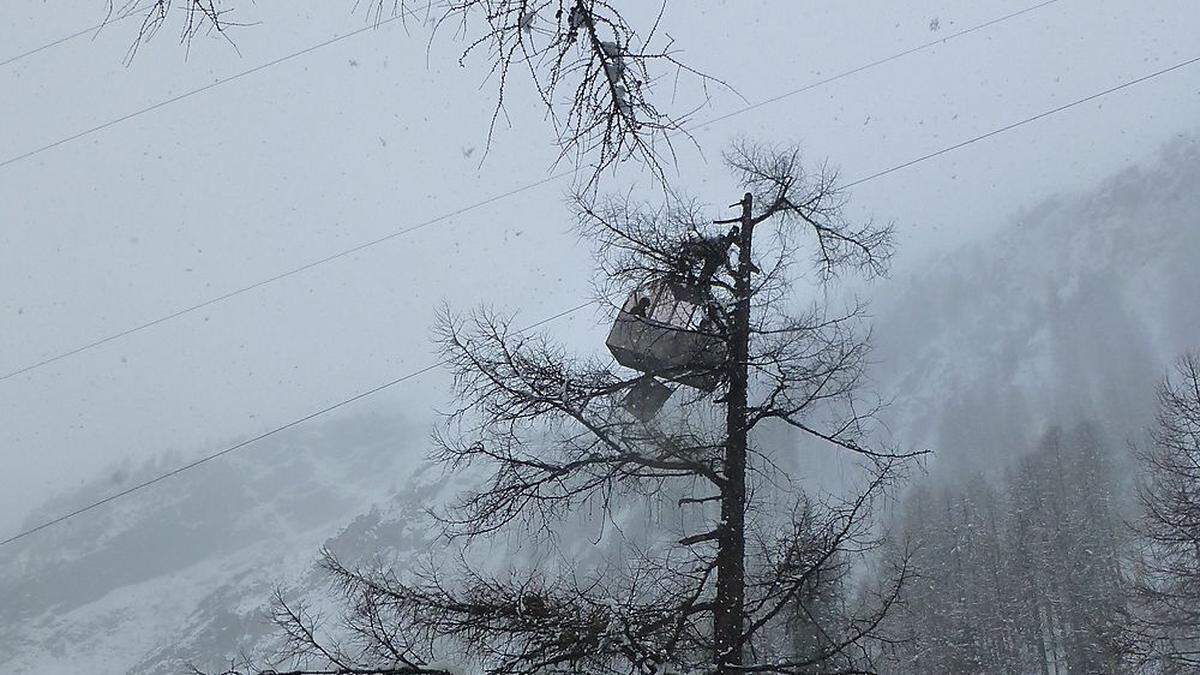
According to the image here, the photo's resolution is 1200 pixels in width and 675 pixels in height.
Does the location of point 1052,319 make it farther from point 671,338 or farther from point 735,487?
point 735,487

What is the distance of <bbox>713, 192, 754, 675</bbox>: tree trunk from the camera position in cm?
568

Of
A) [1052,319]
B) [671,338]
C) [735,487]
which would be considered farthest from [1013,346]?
[735,487]

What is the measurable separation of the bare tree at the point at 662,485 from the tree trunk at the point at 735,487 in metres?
0.01

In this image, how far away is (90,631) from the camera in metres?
189

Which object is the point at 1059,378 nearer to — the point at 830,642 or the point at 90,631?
the point at 830,642

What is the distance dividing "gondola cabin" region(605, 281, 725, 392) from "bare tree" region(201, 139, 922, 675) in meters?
0.01

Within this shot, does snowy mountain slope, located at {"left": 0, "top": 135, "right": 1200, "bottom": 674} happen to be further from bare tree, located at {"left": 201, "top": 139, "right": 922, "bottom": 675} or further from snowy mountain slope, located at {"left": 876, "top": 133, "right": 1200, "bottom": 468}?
bare tree, located at {"left": 201, "top": 139, "right": 922, "bottom": 675}

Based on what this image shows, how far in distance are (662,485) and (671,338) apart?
36.4 inches

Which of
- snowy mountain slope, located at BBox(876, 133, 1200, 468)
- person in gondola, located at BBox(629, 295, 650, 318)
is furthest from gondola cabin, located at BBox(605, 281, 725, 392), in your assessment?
snowy mountain slope, located at BBox(876, 133, 1200, 468)

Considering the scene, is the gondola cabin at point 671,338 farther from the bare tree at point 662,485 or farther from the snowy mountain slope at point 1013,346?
the snowy mountain slope at point 1013,346

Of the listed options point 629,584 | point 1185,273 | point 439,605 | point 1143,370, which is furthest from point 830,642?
point 1185,273

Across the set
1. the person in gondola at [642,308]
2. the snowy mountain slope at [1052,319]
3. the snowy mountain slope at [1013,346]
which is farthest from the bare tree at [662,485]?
the snowy mountain slope at [1052,319]

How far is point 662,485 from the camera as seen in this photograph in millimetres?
6203

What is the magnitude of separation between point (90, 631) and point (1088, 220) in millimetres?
181577
